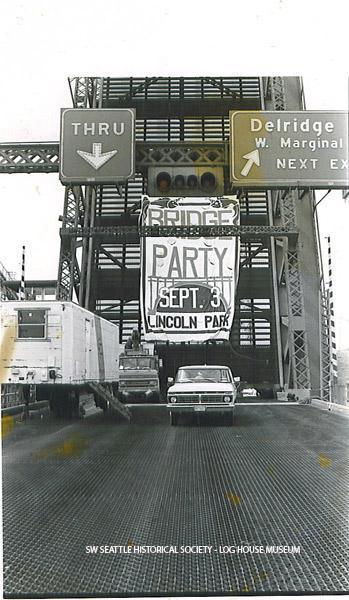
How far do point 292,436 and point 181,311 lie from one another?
3.16 feet

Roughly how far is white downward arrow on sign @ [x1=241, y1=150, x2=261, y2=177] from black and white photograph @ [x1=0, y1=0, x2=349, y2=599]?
1cm

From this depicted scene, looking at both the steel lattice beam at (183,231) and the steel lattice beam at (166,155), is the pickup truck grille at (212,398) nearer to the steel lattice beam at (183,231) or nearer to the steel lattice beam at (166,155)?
the steel lattice beam at (183,231)

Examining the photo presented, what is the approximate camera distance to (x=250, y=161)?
148 inches

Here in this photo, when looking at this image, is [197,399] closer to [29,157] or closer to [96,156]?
[96,156]

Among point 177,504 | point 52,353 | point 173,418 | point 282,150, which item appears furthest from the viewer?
point 52,353

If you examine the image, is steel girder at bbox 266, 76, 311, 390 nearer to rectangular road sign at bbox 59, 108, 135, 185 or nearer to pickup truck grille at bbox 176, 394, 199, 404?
pickup truck grille at bbox 176, 394, 199, 404

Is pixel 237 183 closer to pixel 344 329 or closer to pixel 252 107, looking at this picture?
pixel 252 107

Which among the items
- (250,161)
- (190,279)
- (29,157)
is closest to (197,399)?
(190,279)

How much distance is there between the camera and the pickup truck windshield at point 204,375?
3838 millimetres

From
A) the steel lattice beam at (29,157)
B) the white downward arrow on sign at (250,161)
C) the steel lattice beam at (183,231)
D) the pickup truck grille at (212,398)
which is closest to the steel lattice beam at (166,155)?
the steel lattice beam at (29,157)

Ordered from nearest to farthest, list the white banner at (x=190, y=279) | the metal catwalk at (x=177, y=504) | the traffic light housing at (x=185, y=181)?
the metal catwalk at (x=177, y=504), the traffic light housing at (x=185, y=181), the white banner at (x=190, y=279)

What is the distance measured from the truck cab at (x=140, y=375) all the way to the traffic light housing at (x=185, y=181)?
91 centimetres

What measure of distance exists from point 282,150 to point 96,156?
1011 millimetres

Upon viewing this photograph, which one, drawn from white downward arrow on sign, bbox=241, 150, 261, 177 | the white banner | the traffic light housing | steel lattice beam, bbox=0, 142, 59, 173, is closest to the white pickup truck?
the white banner
